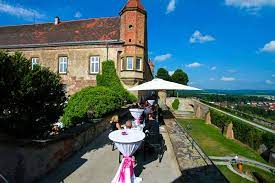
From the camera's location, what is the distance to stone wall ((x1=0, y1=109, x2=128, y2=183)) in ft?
19.4

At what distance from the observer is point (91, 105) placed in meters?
14.3

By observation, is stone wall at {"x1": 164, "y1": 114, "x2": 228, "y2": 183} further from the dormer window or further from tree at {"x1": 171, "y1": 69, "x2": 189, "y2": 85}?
tree at {"x1": 171, "y1": 69, "x2": 189, "y2": 85}

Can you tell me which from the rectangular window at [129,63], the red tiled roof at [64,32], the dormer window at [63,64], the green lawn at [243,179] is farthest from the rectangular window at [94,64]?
the green lawn at [243,179]

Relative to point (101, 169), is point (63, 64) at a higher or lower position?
higher

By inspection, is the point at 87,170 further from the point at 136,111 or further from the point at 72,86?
the point at 72,86

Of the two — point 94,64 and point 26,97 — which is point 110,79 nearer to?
point 94,64

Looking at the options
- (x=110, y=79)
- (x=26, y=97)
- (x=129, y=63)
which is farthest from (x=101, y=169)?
(x=129, y=63)

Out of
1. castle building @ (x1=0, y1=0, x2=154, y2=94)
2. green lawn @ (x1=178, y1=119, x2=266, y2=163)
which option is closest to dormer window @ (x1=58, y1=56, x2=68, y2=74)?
castle building @ (x1=0, y1=0, x2=154, y2=94)

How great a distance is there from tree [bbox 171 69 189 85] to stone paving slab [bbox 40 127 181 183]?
244 ft

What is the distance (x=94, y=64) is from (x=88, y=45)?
2.35 metres

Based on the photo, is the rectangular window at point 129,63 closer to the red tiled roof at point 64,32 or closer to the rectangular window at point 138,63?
the rectangular window at point 138,63

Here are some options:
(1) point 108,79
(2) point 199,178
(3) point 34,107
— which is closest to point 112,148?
(3) point 34,107

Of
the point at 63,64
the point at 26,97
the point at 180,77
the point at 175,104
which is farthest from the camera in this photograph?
the point at 180,77

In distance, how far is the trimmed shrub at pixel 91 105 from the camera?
553 inches
